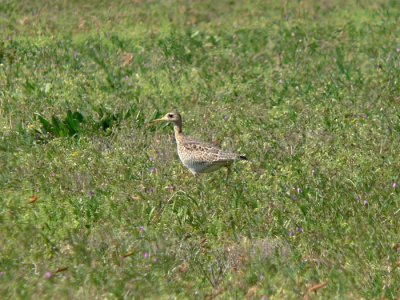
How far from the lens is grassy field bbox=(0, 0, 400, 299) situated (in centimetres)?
764

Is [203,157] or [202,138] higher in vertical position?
[203,157]

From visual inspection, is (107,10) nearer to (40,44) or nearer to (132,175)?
(40,44)

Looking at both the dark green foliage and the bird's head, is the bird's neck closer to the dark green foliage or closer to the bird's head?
the bird's head

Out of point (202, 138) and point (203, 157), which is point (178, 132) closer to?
point (202, 138)

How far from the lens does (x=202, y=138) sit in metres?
12.0

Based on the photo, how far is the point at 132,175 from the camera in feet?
33.5

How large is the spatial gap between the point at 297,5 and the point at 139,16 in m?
2.81

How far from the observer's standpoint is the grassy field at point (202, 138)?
7641 mm

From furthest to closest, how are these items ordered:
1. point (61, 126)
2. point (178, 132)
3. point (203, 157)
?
point (61, 126)
point (178, 132)
point (203, 157)

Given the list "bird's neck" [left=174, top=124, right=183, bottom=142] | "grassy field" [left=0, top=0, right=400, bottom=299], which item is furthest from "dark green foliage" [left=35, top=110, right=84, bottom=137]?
"bird's neck" [left=174, top=124, right=183, bottom=142]

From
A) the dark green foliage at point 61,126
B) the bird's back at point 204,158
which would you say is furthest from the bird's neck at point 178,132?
the dark green foliage at point 61,126

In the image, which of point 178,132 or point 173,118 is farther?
point 173,118

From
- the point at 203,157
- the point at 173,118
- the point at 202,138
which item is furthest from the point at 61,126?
the point at 203,157

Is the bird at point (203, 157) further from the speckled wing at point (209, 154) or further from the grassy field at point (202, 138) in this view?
the grassy field at point (202, 138)
